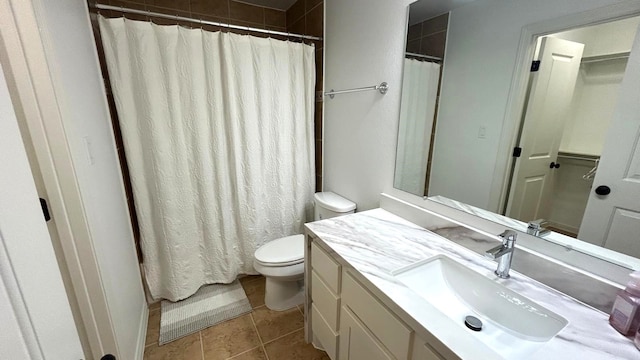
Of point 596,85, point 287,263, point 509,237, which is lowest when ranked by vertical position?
point 287,263

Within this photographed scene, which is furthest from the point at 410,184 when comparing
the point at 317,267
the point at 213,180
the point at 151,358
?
the point at 151,358

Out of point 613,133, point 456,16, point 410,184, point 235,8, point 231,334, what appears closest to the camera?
point 613,133

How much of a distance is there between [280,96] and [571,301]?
1872 millimetres

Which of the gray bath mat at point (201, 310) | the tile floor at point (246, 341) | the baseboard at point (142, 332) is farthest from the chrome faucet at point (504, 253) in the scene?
the baseboard at point (142, 332)

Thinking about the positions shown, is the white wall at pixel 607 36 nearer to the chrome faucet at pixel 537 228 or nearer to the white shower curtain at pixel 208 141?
the chrome faucet at pixel 537 228

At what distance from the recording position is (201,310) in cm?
182

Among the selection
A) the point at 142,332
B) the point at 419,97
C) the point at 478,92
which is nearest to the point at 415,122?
the point at 419,97

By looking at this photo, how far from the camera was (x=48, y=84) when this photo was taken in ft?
2.63

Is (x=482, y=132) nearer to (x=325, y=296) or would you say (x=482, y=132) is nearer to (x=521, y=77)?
(x=521, y=77)

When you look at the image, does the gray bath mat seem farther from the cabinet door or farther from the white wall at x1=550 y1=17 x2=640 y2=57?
the white wall at x1=550 y1=17 x2=640 y2=57

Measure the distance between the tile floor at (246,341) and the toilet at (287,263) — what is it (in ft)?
0.30

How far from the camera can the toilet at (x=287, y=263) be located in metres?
1.67

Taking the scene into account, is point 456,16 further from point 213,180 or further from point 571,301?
point 213,180

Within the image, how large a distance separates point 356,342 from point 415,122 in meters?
1.08
